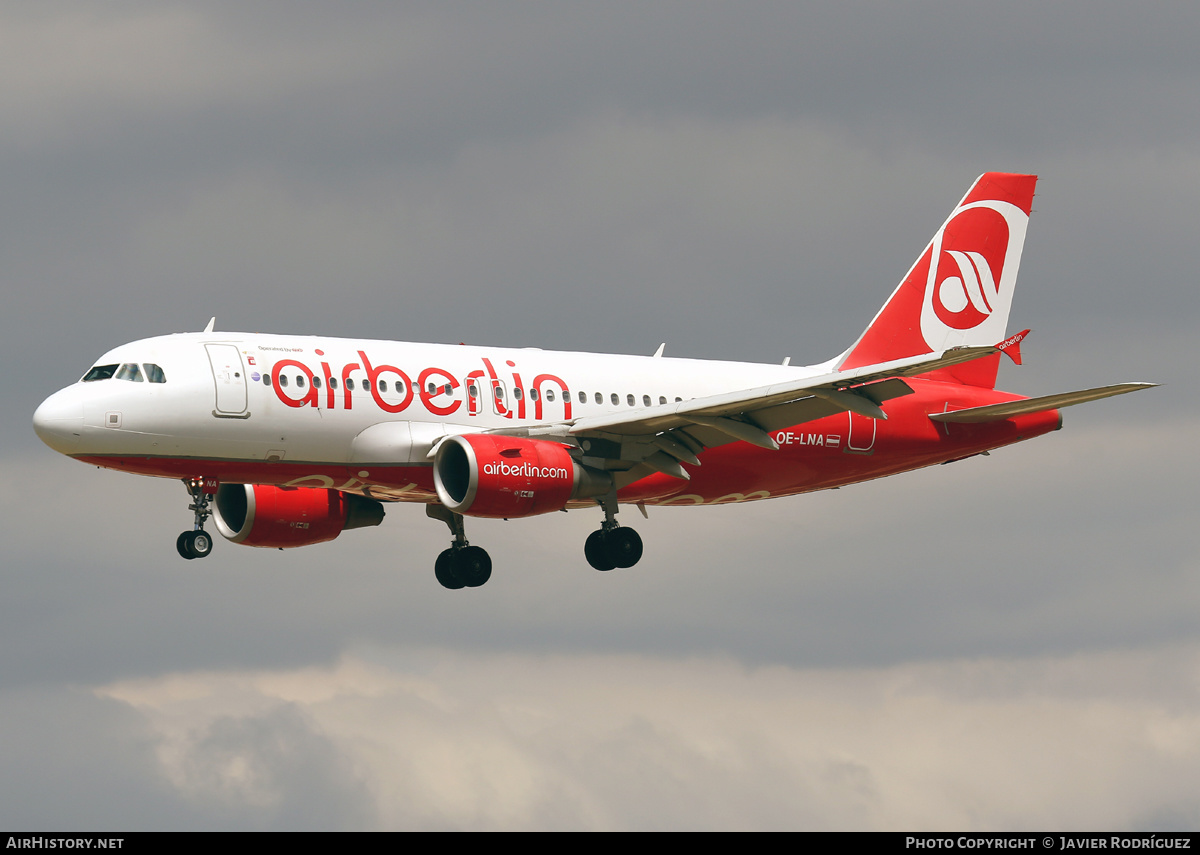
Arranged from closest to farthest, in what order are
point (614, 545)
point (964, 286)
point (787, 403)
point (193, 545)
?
1. point (193, 545)
2. point (787, 403)
3. point (614, 545)
4. point (964, 286)

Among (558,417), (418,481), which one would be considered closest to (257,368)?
(418,481)

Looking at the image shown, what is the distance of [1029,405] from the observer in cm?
5447

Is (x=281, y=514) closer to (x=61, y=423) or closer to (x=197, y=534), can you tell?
(x=197, y=534)

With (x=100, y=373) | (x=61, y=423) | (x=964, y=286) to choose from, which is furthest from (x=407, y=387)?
(x=964, y=286)

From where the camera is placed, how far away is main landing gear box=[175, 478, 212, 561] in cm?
4966

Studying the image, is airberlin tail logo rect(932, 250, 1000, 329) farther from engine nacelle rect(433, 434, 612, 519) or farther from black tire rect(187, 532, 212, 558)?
black tire rect(187, 532, 212, 558)

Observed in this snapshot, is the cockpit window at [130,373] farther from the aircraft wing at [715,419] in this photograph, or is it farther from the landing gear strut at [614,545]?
the landing gear strut at [614,545]

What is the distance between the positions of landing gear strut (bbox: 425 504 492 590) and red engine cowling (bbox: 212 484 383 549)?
2612mm

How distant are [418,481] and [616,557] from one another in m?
6.96

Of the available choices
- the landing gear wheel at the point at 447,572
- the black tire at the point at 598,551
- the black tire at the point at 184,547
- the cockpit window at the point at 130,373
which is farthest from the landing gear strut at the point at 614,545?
the cockpit window at the point at 130,373

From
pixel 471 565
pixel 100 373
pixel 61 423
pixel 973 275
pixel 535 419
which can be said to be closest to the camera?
pixel 61 423

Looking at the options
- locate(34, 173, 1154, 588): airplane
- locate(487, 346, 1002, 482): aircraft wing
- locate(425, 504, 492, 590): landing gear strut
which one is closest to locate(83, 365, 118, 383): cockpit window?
locate(34, 173, 1154, 588): airplane

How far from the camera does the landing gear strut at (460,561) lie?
56.7 meters

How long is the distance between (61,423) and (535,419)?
12.8 metres
